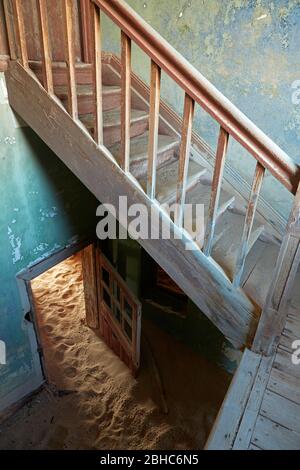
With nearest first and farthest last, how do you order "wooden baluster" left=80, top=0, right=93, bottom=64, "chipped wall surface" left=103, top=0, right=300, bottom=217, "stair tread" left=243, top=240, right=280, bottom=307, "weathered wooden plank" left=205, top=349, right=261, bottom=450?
"weathered wooden plank" left=205, top=349, right=261, bottom=450 → "stair tread" left=243, top=240, right=280, bottom=307 → "chipped wall surface" left=103, top=0, right=300, bottom=217 → "wooden baluster" left=80, top=0, right=93, bottom=64

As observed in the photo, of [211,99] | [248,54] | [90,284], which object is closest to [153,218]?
[211,99]

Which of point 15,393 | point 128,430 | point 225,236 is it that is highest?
point 225,236

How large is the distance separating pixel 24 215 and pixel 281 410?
193 cm

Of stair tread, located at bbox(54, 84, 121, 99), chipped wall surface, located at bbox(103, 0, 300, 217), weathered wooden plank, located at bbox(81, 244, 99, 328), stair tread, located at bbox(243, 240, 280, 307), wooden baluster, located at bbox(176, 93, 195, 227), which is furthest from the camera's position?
weathered wooden plank, located at bbox(81, 244, 99, 328)

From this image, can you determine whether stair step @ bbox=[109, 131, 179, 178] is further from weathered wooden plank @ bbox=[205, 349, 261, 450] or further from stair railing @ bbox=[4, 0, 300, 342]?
weathered wooden plank @ bbox=[205, 349, 261, 450]

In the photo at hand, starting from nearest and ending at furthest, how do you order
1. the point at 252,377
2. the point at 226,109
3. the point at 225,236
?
the point at 226,109, the point at 252,377, the point at 225,236

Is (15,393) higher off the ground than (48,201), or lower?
lower

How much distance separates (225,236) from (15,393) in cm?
227

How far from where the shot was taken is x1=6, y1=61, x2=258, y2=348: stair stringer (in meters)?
1.54

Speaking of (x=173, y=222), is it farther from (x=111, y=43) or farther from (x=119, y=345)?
(x=119, y=345)

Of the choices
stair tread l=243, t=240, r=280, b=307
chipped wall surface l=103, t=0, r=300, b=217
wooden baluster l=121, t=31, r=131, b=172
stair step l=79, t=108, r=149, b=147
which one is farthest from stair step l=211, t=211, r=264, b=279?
stair step l=79, t=108, r=149, b=147

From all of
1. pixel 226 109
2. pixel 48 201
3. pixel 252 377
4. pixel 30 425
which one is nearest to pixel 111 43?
Answer: pixel 48 201

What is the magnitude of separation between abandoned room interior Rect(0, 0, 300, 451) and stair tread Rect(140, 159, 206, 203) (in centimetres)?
2

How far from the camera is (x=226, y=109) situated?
1234mm
